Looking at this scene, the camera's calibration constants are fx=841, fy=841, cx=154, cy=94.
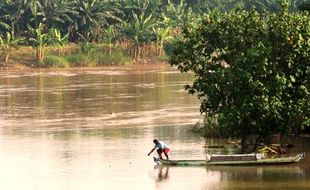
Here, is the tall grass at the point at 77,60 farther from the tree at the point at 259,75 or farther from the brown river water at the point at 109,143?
the tree at the point at 259,75

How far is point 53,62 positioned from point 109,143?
48989 millimetres

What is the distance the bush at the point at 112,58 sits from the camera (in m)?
81.4

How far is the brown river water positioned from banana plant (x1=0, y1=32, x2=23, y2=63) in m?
18.8

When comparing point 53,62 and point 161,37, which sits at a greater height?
point 161,37

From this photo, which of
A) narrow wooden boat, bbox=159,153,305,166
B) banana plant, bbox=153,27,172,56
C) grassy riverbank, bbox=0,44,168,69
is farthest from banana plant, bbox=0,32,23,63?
narrow wooden boat, bbox=159,153,305,166

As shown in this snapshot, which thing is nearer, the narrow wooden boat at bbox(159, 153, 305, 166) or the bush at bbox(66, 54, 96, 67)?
the narrow wooden boat at bbox(159, 153, 305, 166)

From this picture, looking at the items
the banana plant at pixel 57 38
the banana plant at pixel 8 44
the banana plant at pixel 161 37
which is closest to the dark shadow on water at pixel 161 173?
the banana plant at pixel 8 44

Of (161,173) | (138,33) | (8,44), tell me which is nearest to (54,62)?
(8,44)

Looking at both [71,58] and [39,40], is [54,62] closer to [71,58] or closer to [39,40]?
[71,58]

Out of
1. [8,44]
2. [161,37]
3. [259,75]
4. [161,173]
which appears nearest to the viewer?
[161,173]

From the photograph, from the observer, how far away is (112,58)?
3216 inches

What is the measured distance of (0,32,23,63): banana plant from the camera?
7588 centimetres

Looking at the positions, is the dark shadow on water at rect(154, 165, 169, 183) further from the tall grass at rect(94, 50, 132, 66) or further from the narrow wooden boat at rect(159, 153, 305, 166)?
the tall grass at rect(94, 50, 132, 66)

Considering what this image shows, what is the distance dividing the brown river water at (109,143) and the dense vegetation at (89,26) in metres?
21.2
